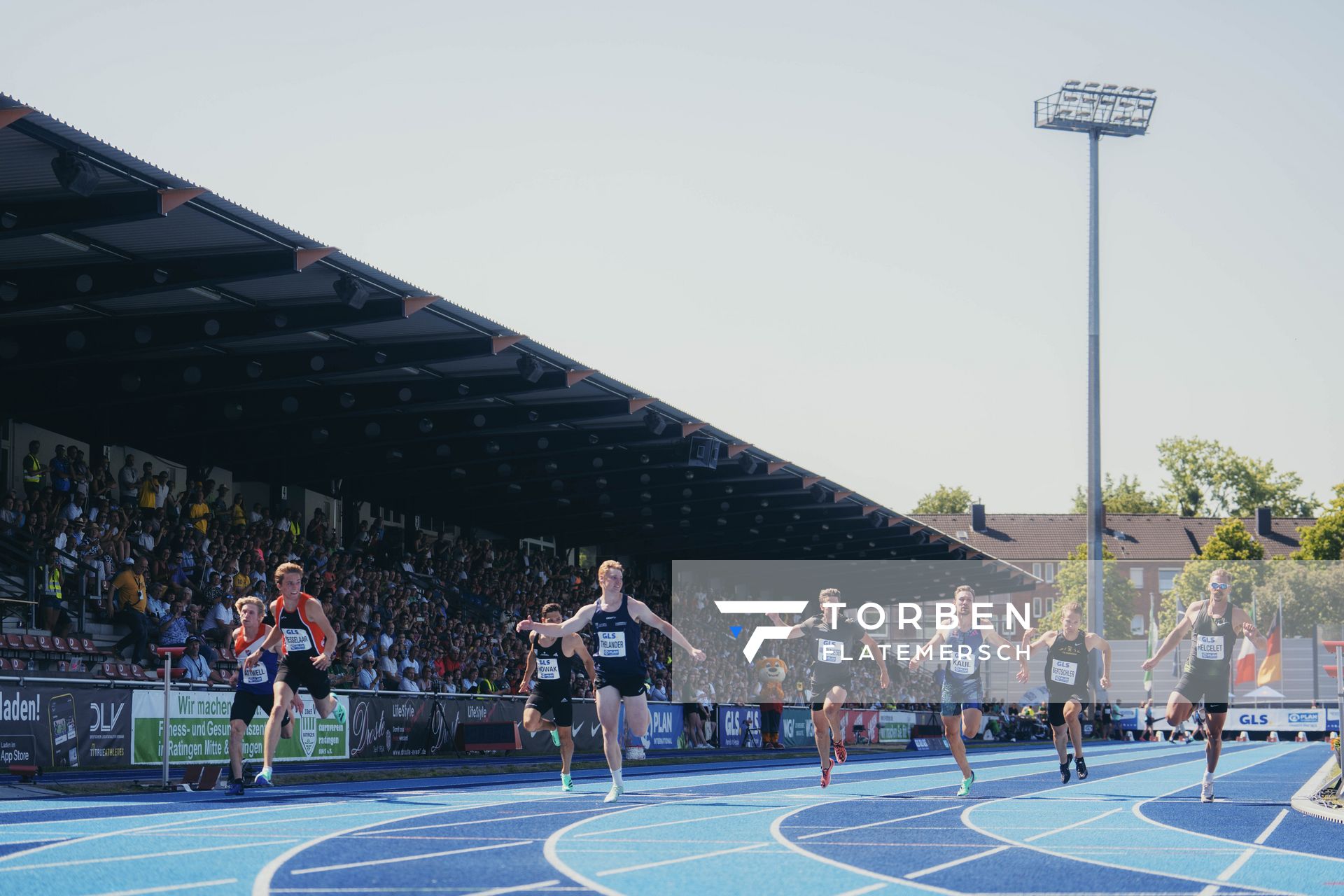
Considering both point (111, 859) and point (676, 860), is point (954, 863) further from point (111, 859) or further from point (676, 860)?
point (111, 859)

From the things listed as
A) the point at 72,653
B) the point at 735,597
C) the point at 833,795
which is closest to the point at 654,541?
the point at 735,597

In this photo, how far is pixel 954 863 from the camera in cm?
930

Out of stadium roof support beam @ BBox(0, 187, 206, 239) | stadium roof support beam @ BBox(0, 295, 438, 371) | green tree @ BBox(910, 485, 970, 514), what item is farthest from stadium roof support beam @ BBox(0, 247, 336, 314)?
green tree @ BBox(910, 485, 970, 514)

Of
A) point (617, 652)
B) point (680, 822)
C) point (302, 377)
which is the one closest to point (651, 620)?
point (617, 652)

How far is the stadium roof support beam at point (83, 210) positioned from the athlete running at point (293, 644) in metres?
5.44

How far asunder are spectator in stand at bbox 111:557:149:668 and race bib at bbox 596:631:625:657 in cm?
1024

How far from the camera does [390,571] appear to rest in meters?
34.0

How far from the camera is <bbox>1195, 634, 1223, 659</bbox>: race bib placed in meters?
14.2

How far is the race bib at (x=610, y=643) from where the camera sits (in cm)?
1378

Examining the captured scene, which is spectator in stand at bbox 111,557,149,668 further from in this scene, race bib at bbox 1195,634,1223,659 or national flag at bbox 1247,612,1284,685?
national flag at bbox 1247,612,1284,685

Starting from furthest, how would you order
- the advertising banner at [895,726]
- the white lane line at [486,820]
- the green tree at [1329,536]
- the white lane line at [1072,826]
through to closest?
1. the green tree at [1329,536]
2. the advertising banner at [895,726]
3. the white lane line at [1072,826]
4. the white lane line at [486,820]

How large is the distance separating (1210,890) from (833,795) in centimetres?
876

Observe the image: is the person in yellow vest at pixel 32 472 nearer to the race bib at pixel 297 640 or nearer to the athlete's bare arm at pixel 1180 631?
the race bib at pixel 297 640

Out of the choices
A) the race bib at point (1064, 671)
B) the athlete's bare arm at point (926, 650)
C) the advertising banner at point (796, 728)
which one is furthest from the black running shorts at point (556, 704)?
the advertising banner at point (796, 728)
